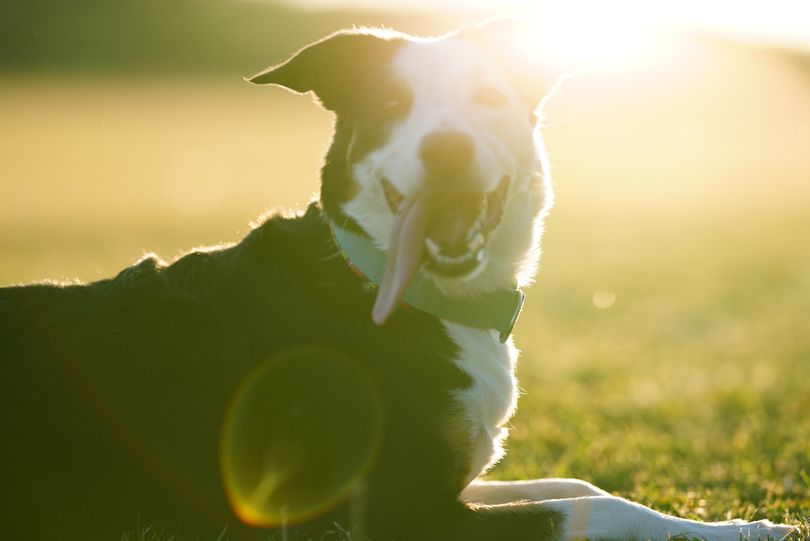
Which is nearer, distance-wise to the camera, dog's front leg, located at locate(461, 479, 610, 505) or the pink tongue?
the pink tongue

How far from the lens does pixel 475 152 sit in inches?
168

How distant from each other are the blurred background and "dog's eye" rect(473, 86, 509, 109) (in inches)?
14.9

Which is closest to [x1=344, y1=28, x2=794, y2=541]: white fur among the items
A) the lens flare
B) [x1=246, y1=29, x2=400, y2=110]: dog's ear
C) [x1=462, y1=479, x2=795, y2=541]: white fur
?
[x1=462, y1=479, x2=795, y2=541]: white fur

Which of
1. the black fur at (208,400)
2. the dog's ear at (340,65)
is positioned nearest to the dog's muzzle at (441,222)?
the black fur at (208,400)

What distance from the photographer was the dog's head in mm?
4250

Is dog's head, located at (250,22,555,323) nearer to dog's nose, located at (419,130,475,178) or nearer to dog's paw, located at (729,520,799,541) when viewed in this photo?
dog's nose, located at (419,130,475,178)

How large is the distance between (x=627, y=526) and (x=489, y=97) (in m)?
1.94

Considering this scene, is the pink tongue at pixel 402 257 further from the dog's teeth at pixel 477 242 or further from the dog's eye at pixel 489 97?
the dog's eye at pixel 489 97

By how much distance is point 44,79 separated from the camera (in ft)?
188

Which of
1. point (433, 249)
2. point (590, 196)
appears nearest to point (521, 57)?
point (433, 249)

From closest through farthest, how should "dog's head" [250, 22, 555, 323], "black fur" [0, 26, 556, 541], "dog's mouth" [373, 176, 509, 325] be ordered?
"black fur" [0, 26, 556, 541], "dog's mouth" [373, 176, 509, 325], "dog's head" [250, 22, 555, 323]

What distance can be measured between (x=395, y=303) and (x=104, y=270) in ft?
36.6

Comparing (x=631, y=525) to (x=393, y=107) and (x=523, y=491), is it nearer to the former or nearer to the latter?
(x=523, y=491)

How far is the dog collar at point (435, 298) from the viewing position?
4.33m
